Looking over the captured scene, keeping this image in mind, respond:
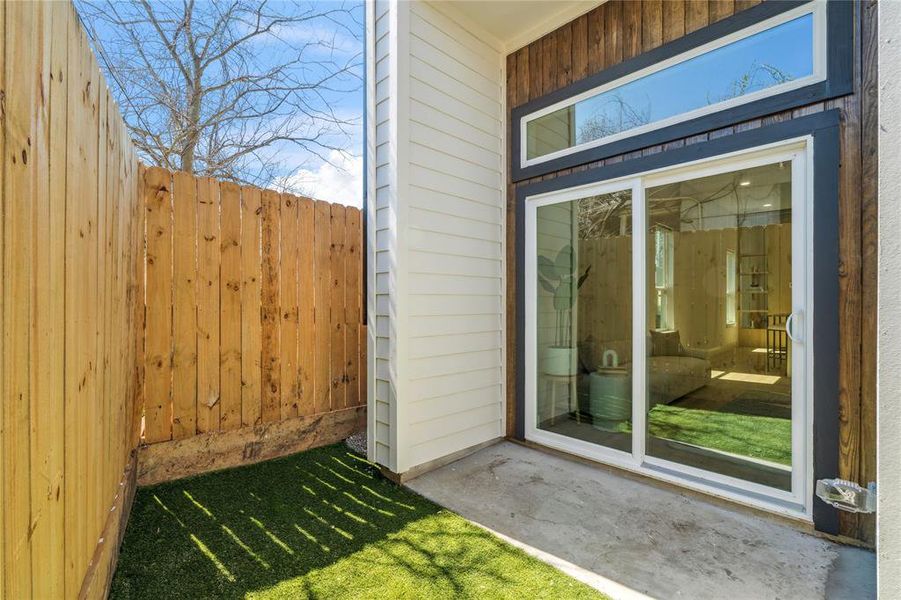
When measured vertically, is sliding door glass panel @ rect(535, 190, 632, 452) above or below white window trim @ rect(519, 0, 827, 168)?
below

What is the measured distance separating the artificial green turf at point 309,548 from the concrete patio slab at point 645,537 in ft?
0.61

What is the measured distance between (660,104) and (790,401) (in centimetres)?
193

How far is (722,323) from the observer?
263 centimetres

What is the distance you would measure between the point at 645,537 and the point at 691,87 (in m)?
2.60

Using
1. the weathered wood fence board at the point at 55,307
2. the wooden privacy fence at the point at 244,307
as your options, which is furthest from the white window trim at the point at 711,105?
the weathered wood fence board at the point at 55,307

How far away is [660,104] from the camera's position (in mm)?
2695

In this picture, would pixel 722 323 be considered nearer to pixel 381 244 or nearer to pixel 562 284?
pixel 562 284

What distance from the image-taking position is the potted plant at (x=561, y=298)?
3.20m

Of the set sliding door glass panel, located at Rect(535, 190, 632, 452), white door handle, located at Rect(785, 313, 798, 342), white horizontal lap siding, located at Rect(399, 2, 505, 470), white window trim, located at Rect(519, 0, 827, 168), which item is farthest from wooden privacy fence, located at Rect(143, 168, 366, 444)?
white door handle, located at Rect(785, 313, 798, 342)

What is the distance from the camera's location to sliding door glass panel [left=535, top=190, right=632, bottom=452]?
2.90m

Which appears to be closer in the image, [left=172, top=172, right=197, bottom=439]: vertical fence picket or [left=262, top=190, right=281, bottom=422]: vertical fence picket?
[left=172, top=172, right=197, bottom=439]: vertical fence picket

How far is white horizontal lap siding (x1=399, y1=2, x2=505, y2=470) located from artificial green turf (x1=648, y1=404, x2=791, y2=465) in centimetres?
127

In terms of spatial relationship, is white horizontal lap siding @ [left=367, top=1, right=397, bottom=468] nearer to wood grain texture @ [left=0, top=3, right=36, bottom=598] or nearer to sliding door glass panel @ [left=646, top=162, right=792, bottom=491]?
sliding door glass panel @ [left=646, top=162, right=792, bottom=491]

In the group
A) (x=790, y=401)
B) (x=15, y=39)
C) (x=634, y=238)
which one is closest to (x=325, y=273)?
(x=634, y=238)
